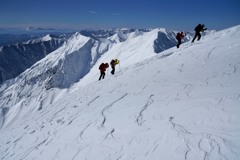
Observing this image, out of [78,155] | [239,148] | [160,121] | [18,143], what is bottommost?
[18,143]

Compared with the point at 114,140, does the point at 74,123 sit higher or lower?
lower

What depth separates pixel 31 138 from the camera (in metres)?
15.3

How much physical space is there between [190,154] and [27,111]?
196 m

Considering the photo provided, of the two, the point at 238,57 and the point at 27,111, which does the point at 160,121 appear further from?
the point at 27,111

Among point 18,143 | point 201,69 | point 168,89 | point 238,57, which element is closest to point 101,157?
point 168,89

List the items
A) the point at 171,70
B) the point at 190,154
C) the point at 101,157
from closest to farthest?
the point at 190,154
the point at 101,157
the point at 171,70

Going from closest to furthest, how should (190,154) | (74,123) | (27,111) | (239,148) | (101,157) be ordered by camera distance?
(239,148)
(190,154)
(101,157)
(74,123)
(27,111)

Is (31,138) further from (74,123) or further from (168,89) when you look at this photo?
(168,89)

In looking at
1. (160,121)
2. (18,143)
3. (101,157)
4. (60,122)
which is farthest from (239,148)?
(18,143)

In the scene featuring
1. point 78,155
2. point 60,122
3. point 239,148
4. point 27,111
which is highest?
point 239,148

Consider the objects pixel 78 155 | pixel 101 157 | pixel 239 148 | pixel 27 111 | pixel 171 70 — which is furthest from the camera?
pixel 27 111

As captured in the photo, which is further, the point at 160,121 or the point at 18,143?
the point at 18,143

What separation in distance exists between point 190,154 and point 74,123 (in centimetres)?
876

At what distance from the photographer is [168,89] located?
48.2 feet
